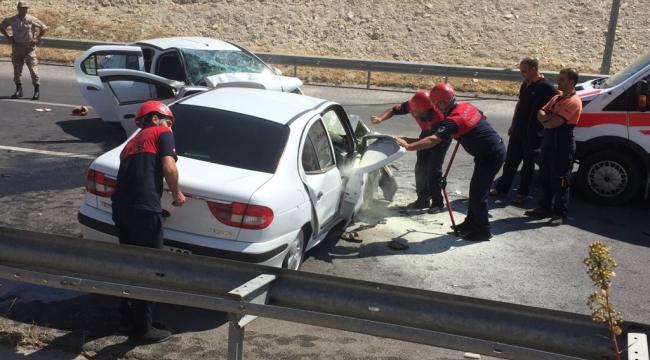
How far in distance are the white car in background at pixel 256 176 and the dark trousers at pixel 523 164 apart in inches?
89.7

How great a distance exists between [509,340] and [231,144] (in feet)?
10.7

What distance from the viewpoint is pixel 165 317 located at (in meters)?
5.78

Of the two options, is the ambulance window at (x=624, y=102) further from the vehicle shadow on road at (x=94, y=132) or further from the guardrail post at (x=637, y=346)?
the vehicle shadow on road at (x=94, y=132)

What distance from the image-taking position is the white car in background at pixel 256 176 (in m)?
5.56

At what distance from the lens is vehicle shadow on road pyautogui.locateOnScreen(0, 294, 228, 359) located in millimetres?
5246

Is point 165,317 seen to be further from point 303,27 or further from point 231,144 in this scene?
point 303,27

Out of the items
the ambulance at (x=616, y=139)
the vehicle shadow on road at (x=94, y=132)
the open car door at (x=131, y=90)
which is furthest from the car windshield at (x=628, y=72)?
the vehicle shadow on road at (x=94, y=132)

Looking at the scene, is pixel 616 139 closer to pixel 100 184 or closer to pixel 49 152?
pixel 100 184

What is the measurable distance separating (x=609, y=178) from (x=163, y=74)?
6256mm

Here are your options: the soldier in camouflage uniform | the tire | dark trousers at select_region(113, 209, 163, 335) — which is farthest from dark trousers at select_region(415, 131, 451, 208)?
the soldier in camouflage uniform

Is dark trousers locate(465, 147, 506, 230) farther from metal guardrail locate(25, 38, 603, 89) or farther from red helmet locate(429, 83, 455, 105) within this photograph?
metal guardrail locate(25, 38, 603, 89)

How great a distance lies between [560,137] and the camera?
817 centimetres

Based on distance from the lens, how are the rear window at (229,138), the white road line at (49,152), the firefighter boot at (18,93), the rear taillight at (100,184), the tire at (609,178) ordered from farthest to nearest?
the firefighter boot at (18,93) → the white road line at (49,152) → the tire at (609,178) → the rear window at (229,138) → the rear taillight at (100,184)

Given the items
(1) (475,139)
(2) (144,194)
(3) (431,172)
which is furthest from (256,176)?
(3) (431,172)
